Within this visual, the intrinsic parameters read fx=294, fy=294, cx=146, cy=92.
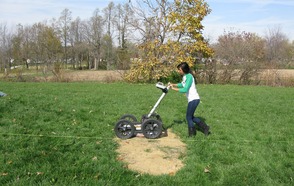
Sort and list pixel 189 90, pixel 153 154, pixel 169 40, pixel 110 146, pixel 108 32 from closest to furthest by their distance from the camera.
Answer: pixel 153 154
pixel 110 146
pixel 189 90
pixel 169 40
pixel 108 32

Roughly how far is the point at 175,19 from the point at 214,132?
54.7 ft

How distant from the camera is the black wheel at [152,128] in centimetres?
643

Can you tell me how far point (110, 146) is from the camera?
5.87 metres

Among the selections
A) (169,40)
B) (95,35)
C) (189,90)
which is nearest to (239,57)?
(169,40)

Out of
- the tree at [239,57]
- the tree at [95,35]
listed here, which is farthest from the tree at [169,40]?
the tree at [95,35]

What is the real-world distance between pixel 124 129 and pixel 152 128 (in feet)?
2.03

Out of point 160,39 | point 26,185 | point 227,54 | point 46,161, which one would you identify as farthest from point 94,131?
point 227,54

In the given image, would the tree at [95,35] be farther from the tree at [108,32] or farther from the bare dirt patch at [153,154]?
the bare dirt patch at [153,154]

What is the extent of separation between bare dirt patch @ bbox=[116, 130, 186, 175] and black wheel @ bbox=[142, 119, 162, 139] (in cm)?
11

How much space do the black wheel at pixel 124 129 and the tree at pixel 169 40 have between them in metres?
15.9

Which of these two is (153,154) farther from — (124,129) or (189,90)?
(189,90)

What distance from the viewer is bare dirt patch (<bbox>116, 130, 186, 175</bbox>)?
199 inches

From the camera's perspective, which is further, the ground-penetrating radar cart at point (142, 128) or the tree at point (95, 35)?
the tree at point (95, 35)

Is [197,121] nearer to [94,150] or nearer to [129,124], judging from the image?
[129,124]
